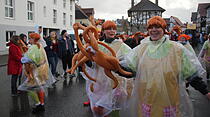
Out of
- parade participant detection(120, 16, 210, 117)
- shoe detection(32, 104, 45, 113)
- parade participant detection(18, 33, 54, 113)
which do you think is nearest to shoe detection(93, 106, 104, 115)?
parade participant detection(120, 16, 210, 117)

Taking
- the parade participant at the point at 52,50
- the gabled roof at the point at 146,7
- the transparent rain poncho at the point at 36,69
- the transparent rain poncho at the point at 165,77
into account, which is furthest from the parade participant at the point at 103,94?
the gabled roof at the point at 146,7

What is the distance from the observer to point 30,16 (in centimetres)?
2142

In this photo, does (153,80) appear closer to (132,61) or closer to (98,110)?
(132,61)

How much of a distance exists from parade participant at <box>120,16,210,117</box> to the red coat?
447 cm

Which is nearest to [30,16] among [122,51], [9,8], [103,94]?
[9,8]

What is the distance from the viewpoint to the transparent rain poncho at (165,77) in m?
2.24

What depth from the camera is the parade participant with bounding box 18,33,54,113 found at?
4.42 meters

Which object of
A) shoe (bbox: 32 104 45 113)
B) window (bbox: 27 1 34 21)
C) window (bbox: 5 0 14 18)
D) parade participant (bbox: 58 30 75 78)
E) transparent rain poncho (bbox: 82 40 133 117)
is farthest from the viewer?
window (bbox: 27 1 34 21)

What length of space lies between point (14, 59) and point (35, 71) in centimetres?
186

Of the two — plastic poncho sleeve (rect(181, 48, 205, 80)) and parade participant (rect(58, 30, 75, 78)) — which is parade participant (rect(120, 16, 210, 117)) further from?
parade participant (rect(58, 30, 75, 78))

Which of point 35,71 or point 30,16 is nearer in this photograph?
point 35,71

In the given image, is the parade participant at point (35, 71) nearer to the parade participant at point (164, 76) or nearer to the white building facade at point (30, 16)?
the parade participant at point (164, 76)

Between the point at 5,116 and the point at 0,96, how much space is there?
1.65m

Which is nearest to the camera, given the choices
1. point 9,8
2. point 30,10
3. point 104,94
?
point 104,94
